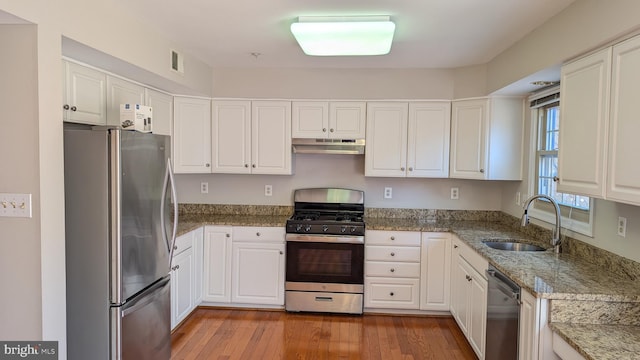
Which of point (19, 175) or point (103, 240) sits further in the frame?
point (103, 240)

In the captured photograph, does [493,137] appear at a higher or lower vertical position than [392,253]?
higher

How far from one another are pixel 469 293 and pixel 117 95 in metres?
2.97

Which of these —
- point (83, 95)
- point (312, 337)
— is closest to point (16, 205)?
point (83, 95)

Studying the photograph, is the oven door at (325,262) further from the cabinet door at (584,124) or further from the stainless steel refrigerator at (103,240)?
the cabinet door at (584,124)

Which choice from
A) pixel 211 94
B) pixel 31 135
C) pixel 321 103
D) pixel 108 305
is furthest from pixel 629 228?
pixel 211 94

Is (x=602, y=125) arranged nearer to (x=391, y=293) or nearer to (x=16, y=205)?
(x=391, y=293)

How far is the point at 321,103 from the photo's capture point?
367 centimetres

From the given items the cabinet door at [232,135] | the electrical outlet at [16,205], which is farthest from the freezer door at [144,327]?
the cabinet door at [232,135]

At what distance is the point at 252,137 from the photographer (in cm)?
373

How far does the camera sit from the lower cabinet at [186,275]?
301 centimetres

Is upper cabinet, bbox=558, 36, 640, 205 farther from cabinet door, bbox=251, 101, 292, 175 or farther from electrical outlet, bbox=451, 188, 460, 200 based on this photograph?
cabinet door, bbox=251, 101, 292, 175

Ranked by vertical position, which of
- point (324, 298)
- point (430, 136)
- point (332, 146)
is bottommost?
point (324, 298)

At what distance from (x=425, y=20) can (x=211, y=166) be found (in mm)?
2394

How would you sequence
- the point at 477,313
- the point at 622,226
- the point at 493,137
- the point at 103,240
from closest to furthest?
the point at 103,240 → the point at 622,226 → the point at 477,313 → the point at 493,137
